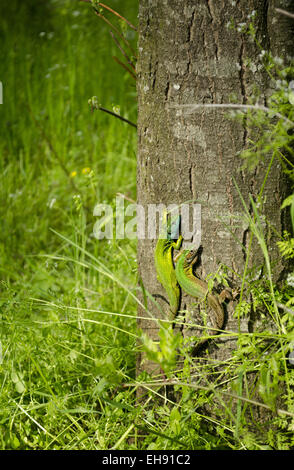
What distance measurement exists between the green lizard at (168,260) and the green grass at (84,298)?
0.53 feet

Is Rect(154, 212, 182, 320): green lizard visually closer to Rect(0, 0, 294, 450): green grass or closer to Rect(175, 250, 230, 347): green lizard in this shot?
Rect(175, 250, 230, 347): green lizard

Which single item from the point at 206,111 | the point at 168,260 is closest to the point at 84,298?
the point at 168,260

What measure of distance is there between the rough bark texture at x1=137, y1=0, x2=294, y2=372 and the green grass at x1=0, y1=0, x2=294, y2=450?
99mm

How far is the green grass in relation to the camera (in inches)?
57.6

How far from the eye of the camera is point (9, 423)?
5.49ft

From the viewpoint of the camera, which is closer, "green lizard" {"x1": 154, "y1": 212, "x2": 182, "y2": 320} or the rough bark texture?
the rough bark texture

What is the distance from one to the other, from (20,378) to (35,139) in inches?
97.0

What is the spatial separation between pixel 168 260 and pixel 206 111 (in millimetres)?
530

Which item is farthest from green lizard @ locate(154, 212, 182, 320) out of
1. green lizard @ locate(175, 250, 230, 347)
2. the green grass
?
the green grass

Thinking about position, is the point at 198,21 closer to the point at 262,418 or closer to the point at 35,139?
the point at 262,418

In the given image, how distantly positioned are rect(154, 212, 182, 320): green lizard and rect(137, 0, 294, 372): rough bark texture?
0.10 metres

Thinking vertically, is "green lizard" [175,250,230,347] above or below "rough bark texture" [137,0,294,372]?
below

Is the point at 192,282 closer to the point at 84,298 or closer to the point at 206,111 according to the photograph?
the point at 206,111

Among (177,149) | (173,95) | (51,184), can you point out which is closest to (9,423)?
(177,149)
